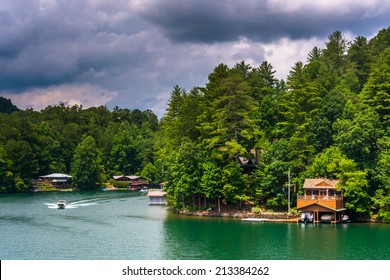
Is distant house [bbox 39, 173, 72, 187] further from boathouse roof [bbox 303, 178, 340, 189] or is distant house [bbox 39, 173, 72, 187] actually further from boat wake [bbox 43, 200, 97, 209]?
boathouse roof [bbox 303, 178, 340, 189]

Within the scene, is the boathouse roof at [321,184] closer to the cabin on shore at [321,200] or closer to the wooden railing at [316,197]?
the cabin on shore at [321,200]

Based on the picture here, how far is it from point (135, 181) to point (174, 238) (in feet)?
256

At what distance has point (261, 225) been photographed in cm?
5678

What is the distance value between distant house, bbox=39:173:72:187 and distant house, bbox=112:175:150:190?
1097 cm

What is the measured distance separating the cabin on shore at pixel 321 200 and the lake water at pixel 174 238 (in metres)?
2.26

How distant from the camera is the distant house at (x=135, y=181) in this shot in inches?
4921

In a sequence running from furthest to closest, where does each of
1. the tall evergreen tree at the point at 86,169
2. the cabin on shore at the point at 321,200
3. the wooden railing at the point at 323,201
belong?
the tall evergreen tree at the point at 86,169, the cabin on shore at the point at 321,200, the wooden railing at the point at 323,201

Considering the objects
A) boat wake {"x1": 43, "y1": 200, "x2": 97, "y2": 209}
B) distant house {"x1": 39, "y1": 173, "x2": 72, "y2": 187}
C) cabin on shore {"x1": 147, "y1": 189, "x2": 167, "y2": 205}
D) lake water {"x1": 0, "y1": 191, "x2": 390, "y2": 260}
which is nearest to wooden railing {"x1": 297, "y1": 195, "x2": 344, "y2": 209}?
lake water {"x1": 0, "y1": 191, "x2": 390, "y2": 260}

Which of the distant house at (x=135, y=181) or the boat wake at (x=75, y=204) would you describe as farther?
the distant house at (x=135, y=181)

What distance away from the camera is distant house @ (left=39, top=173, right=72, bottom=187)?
12206 cm

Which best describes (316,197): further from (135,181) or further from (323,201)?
(135,181)

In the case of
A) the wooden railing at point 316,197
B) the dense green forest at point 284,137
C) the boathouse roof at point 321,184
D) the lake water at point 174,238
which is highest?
the dense green forest at point 284,137

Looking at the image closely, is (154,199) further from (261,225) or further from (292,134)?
(261,225)

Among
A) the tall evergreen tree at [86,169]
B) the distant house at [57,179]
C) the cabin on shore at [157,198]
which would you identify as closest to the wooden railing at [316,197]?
the cabin on shore at [157,198]
